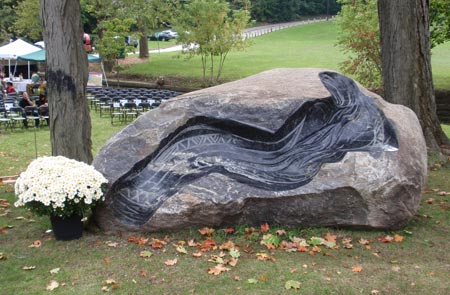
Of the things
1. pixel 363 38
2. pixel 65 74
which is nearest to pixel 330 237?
pixel 65 74

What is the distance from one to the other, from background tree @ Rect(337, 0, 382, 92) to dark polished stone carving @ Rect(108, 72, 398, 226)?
50.4 feet

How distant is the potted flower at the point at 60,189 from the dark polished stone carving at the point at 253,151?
0.38 metres

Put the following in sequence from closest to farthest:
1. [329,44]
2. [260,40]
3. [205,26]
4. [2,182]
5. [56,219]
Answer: [56,219] → [2,182] → [205,26] → [329,44] → [260,40]

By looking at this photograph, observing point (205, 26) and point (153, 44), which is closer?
point (205, 26)

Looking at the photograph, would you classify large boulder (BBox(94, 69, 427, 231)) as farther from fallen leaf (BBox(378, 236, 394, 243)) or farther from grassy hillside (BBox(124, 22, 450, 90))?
grassy hillside (BBox(124, 22, 450, 90))

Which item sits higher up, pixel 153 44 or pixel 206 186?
pixel 153 44

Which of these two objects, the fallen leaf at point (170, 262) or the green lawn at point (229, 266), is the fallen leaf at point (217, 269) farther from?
the fallen leaf at point (170, 262)

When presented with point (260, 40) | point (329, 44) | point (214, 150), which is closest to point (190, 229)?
point (214, 150)

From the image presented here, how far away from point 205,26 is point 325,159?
24906 millimetres

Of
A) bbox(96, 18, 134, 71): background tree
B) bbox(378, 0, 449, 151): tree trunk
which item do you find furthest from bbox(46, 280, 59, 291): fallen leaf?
bbox(96, 18, 134, 71): background tree

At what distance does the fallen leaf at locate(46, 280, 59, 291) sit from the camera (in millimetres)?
4832

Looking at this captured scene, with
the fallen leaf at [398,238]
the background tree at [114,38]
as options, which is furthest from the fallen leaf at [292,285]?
the background tree at [114,38]

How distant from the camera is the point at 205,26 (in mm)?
30156

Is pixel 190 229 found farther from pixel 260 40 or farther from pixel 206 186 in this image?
pixel 260 40
